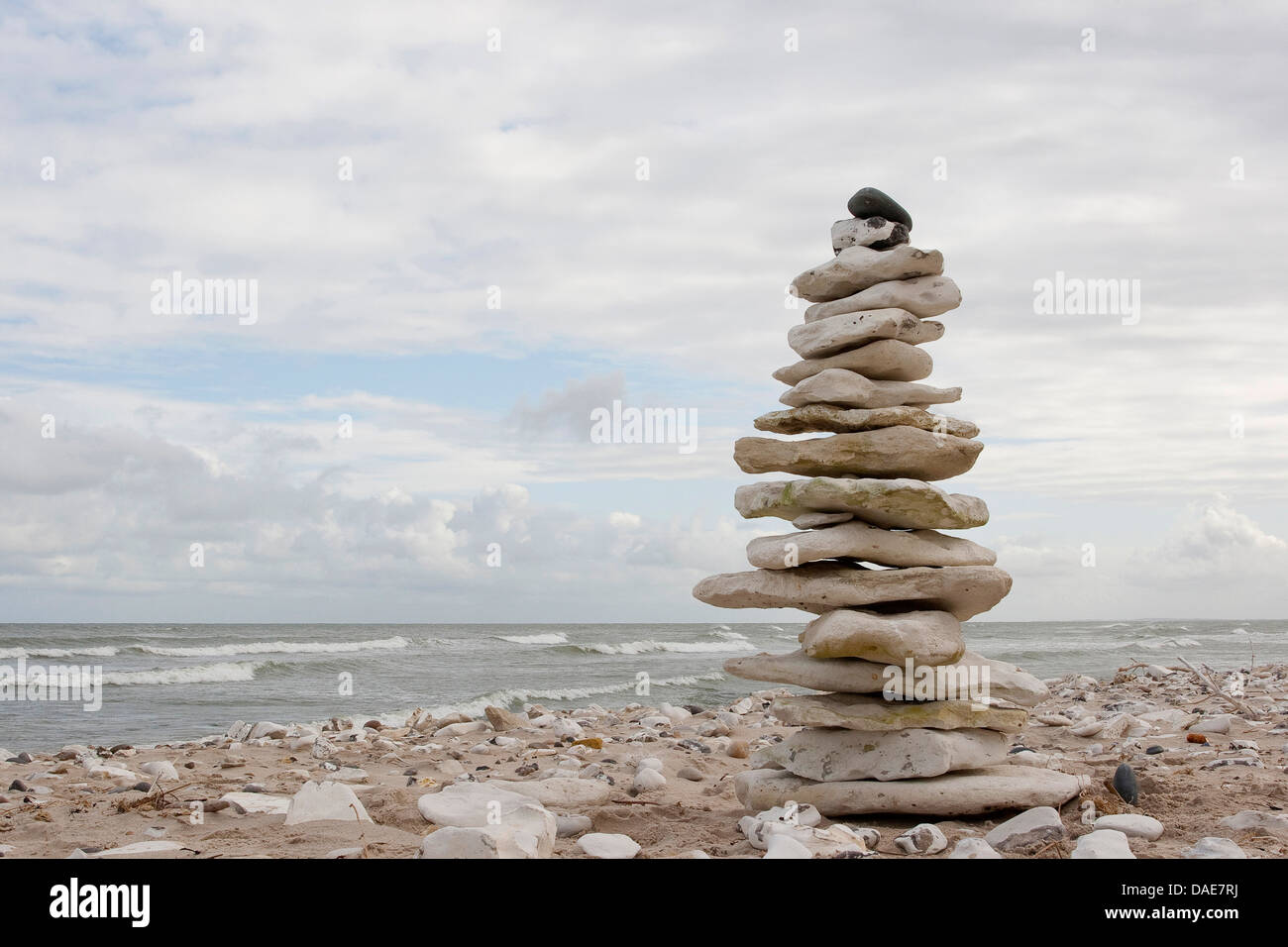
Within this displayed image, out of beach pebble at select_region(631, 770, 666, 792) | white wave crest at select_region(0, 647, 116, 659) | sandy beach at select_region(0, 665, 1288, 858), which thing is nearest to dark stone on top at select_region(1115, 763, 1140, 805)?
sandy beach at select_region(0, 665, 1288, 858)

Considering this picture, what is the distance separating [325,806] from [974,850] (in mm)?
3830

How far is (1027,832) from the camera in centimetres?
541

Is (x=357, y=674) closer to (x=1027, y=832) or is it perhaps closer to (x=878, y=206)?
(x=878, y=206)

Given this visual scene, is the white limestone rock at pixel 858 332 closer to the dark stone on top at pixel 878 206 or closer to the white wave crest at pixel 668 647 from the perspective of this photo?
the dark stone on top at pixel 878 206

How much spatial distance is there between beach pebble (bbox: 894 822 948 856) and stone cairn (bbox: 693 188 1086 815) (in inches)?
19.4

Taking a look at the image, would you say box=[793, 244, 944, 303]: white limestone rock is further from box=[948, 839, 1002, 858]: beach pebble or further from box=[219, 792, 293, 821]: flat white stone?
box=[219, 792, 293, 821]: flat white stone

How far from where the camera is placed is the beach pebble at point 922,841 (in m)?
5.38

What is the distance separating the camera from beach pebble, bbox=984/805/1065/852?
5.36 meters

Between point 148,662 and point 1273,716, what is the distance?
85.4 ft

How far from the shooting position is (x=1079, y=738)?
31.6 ft

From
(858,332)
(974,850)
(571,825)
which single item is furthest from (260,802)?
(858,332)

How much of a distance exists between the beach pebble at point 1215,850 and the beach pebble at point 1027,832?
623 mm

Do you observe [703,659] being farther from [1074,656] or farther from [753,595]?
[753,595]
